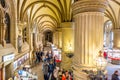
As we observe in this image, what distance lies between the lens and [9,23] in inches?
357

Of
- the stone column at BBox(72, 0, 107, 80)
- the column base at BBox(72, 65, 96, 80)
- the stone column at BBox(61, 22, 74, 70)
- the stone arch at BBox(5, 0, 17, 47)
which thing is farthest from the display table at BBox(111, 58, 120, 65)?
the stone column at BBox(72, 0, 107, 80)

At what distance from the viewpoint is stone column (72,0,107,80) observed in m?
3.97

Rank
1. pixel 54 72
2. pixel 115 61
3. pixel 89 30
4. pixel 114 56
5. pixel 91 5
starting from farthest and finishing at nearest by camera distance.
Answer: pixel 115 61 < pixel 114 56 < pixel 54 72 < pixel 89 30 < pixel 91 5

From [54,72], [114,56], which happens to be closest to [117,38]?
[114,56]

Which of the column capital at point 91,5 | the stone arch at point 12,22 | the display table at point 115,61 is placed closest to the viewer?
the column capital at point 91,5

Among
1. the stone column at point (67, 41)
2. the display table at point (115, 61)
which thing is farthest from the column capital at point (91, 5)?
the display table at point (115, 61)

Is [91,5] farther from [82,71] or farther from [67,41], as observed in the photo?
[67,41]

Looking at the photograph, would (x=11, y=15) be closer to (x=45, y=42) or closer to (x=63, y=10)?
(x=63, y=10)

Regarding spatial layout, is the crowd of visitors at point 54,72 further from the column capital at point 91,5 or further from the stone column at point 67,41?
the column capital at point 91,5

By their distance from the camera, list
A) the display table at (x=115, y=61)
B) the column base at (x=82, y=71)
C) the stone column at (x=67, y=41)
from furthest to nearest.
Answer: the display table at (x=115, y=61), the stone column at (x=67, y=41), the column base at (x=82, y=71)

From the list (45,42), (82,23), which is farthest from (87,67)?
(45,42)

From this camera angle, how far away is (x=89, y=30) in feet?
13.3

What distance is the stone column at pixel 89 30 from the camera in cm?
397

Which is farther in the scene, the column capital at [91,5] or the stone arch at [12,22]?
the stone arch at [12,22]
